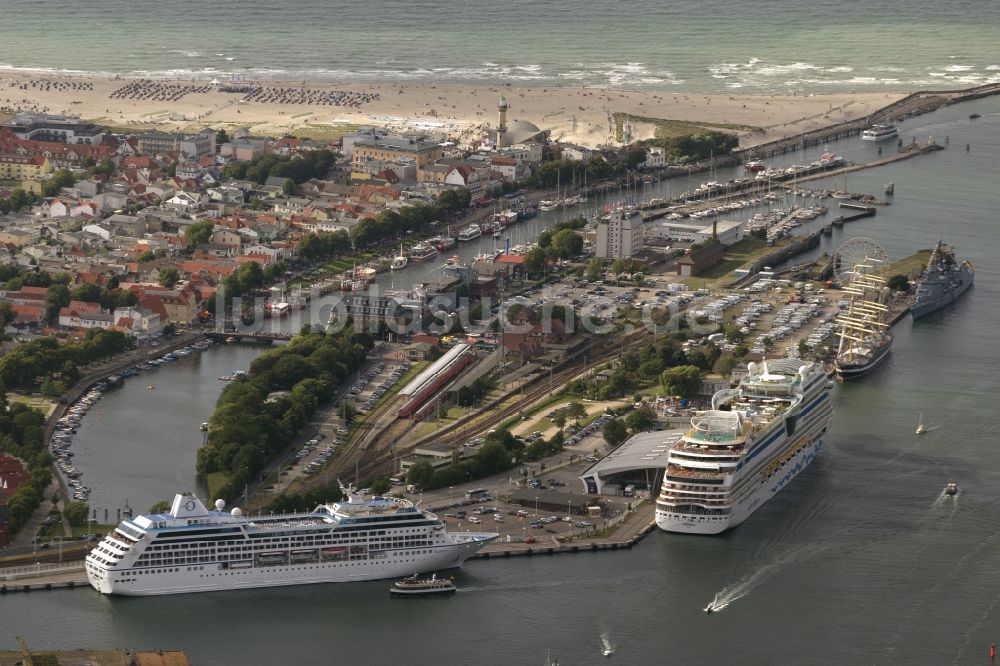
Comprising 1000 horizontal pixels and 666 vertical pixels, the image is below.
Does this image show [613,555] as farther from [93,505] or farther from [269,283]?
[269,283]

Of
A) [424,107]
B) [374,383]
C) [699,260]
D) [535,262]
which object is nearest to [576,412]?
[374,383]

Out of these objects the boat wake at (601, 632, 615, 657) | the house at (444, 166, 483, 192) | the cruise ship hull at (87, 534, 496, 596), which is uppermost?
the house at (444, 166, 483, 192)

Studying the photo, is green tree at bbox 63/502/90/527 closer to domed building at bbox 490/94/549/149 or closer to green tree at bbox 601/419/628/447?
green tree at bbox 601/419/628/447

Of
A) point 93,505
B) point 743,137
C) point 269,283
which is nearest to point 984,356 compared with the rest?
point 269,283

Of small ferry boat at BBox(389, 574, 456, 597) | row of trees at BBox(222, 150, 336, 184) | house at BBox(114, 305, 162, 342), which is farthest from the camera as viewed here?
row of trees at BBox(222, 150, 336, 184)

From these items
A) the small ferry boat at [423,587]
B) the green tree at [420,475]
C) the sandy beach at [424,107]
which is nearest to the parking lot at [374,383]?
the green tree at [420,475]

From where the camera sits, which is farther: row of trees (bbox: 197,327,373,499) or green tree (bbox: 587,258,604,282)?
green tree (bbox: 587,258,604,282)

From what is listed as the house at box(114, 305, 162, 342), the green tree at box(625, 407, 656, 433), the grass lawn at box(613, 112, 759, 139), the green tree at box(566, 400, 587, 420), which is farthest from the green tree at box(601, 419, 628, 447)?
the grass lawn at box(613, 112, 759, 139)

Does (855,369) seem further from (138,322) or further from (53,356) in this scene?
(53,356)
